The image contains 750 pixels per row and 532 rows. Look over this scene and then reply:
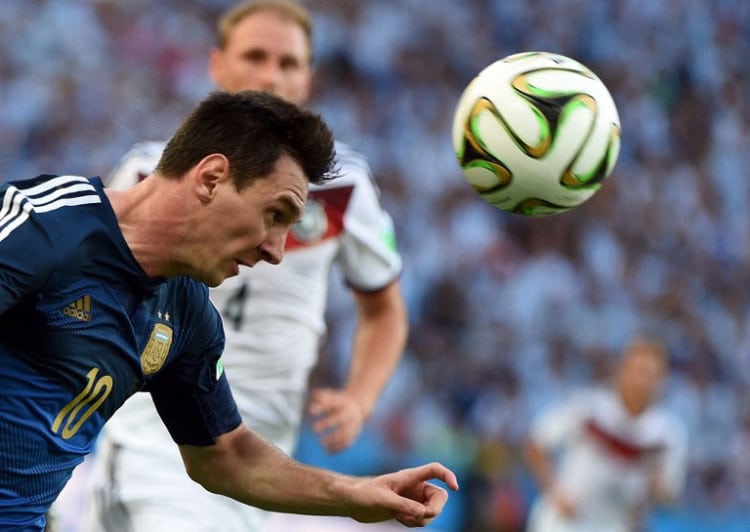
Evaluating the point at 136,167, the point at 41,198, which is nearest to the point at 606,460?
the point at 136,167

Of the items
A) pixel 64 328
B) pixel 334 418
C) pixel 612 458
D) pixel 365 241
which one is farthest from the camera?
pixel 612 458

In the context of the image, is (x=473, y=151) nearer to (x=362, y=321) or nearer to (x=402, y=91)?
(x=362, y=321)

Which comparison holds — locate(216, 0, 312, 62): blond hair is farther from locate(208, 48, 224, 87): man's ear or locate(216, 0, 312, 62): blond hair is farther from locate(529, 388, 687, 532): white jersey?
locate(529, 388, 687, 532): white jersey

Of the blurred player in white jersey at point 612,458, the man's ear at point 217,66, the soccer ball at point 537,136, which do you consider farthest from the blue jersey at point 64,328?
the blurred player in white jersey at point 612,458

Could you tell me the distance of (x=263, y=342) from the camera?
498 cm

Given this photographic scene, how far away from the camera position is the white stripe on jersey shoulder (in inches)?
111

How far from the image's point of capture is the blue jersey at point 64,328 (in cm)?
285

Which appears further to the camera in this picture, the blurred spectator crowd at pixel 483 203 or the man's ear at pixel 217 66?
the blurred spectator crowd at pixel 483 203

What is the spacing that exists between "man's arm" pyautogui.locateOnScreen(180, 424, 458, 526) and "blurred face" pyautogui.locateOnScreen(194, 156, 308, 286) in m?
0.63

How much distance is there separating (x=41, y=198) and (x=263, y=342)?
7.07ft

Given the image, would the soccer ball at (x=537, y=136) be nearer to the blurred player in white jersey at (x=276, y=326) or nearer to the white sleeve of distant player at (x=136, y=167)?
the blurred player in white jersey at (x=276, y=326)

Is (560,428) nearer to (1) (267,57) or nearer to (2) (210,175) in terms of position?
(1) (267,57)

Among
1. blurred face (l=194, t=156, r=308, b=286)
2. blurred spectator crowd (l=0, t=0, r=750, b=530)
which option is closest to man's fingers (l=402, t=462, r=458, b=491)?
blurred face (l=194, t=156, r=308, b=286)

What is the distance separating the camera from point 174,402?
3631 mm
